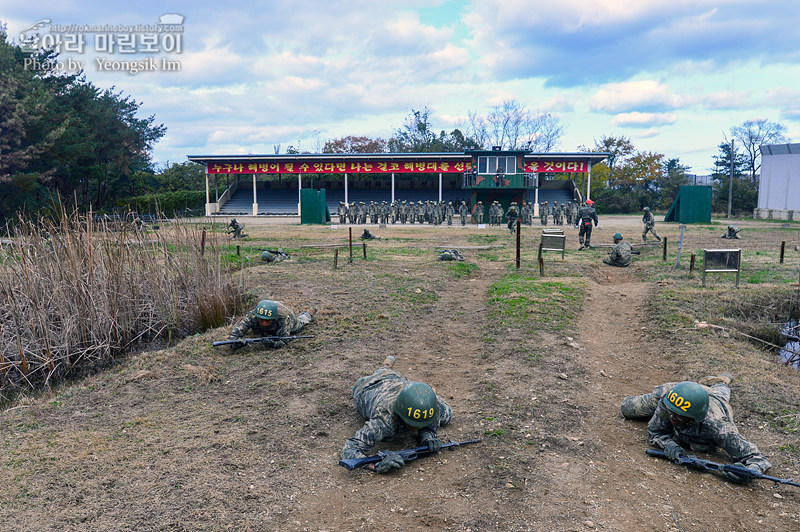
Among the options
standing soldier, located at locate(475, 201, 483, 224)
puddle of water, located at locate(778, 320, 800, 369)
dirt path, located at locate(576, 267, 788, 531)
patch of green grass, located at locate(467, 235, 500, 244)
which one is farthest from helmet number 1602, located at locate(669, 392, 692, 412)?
standing soldier, located at locate(475, 201, 483, 224)

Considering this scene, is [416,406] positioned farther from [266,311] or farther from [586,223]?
[586,223]

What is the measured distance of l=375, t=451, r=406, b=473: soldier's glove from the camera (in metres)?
4.33

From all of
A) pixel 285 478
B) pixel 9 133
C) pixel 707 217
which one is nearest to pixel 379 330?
pixel 285 478

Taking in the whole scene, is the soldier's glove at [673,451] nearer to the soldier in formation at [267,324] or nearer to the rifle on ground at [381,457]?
the rifle on ground at [381,457]

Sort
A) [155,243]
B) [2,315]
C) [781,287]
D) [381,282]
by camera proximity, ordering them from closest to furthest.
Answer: [2,315]
[155,243]
[781,287]
[381,282]

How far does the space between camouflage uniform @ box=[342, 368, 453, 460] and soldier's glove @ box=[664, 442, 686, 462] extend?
1.76 m

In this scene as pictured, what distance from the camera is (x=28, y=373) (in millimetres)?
6879

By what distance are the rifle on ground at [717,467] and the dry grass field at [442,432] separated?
0.07m

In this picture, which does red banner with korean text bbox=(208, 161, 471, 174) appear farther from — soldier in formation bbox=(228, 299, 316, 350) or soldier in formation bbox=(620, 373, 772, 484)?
soldier in formation bbox=(620, 373, 772, 484)

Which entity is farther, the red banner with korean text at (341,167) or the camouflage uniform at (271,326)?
the red banner with korean text at (341,167)

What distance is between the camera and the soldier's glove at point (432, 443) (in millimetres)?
4543

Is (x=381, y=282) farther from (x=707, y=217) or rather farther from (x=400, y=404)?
(x=707, y=217)

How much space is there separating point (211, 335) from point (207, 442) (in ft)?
11.0

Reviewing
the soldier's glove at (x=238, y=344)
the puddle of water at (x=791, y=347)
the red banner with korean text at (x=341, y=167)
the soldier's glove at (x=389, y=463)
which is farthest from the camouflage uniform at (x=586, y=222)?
the red banner with korean text at (x=341, y=167)
